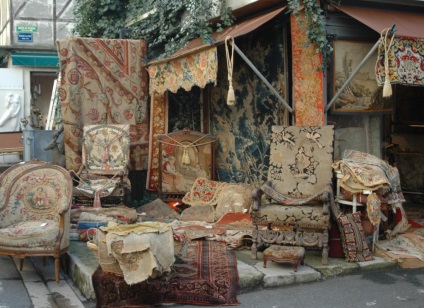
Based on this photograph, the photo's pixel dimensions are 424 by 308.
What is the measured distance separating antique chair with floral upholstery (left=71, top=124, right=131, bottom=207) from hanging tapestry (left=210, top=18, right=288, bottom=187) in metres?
1.59

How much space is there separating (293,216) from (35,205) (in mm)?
2905

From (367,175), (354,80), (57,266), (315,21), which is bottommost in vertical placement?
(57,266)

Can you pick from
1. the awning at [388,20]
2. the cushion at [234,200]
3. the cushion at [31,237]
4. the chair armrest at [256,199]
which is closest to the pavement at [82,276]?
the cushion at [31,237]

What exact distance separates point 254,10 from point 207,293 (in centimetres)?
434

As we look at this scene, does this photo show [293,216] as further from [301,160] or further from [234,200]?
[234,200]

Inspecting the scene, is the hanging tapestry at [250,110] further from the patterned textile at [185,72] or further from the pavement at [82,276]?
the pavement at [82,276]

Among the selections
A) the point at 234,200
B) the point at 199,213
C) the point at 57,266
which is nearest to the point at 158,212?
the point at 199,213

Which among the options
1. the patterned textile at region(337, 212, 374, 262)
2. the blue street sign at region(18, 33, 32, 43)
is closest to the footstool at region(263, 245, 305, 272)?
the patterned textile at region(337, 212, 374, 262)

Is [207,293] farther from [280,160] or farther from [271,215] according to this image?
[280,160]

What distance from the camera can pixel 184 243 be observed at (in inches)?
236

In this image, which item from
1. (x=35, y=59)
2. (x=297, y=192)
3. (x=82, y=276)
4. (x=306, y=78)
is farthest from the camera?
(x=35, y=59)

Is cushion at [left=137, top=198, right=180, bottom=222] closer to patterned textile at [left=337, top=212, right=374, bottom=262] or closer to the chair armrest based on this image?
the chair armrest

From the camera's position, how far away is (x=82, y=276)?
5.90 meters

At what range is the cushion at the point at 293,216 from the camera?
631 cm
